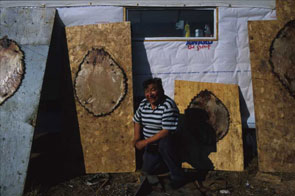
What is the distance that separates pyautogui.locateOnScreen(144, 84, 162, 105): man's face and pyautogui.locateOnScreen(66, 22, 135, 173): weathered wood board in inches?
38.4

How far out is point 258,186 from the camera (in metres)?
3.73

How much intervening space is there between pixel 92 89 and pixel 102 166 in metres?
1.52

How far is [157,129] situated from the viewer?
363 centimetres

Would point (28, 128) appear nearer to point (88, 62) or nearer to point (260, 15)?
point (88, 62)

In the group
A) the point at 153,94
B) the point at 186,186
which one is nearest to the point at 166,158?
the point at 186,186

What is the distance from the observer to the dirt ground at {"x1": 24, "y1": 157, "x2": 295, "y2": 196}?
3.53 m

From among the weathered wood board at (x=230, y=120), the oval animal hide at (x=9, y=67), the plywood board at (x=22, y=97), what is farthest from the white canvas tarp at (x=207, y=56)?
the oval animal hide at (x=9, y=67)

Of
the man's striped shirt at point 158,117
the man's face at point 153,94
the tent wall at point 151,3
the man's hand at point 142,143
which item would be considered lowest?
the man's hand at point 142,143

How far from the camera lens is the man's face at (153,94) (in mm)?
3508

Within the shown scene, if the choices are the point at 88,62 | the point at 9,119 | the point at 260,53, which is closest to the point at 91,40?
the point at 88,62

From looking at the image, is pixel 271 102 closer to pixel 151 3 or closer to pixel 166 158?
pixel 166 158

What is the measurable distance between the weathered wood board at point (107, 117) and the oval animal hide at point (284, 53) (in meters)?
2.89

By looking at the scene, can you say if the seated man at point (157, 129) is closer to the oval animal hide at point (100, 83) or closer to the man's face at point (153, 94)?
the man's face at point (153, 94)

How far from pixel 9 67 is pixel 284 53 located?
17.8 ft
